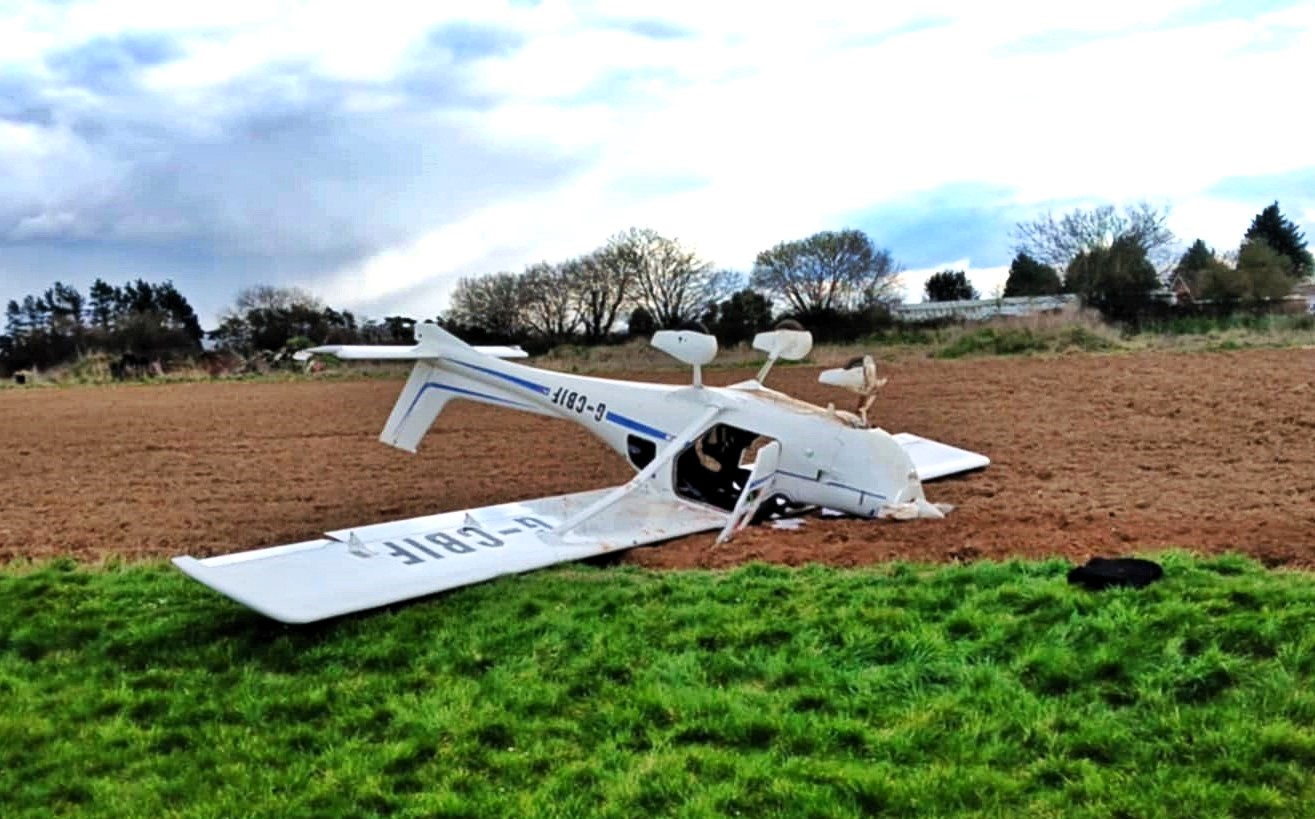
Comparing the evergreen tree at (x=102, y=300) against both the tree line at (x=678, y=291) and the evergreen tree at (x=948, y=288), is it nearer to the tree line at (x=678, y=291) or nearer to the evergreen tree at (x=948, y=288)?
the tree line at (x=678, y=291)

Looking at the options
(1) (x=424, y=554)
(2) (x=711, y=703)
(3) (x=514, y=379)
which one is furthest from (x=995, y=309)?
(2) (x=711, y=703)

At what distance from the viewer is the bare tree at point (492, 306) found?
68.9m

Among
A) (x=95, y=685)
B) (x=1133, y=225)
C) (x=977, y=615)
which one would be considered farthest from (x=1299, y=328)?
(x=95, y=685)

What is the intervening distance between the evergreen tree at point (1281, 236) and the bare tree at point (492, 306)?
56.0 m

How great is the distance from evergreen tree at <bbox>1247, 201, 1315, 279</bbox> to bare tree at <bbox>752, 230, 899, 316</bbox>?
32.4 m

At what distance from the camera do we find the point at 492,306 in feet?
230

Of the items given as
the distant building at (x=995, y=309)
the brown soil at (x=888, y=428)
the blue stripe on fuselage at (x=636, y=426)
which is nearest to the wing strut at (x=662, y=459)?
the blue stripe on fuselage at (x=636, y=426)

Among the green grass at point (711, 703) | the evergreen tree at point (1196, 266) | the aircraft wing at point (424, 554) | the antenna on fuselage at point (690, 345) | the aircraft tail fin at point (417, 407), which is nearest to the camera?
the green grass at point (711, 703)

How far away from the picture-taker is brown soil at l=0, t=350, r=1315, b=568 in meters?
8.52

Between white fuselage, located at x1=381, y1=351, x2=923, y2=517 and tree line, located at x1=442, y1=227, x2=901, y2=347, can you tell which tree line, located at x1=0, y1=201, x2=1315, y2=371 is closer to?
tree line, located at x1=442, y1=227, x2=901, y2=347

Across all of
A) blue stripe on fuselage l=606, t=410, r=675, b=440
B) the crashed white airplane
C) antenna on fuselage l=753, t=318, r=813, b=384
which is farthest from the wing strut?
antenna on fuselage l=753, t=318, r=813, b=384

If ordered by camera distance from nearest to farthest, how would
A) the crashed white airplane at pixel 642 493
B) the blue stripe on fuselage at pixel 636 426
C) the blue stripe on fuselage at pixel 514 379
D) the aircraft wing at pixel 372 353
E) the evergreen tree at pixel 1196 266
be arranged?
1. the crashed white airplane at pixel 642 493
2. the blue stripe on fuselage at pixel 636 426
3. the aircraft wing at pixel 372 353
4. the blue stripe on fuselage at pixel 514 379
5. the evergreen tree at pixel 1196 266

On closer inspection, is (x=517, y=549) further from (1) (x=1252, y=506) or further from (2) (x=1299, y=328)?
(2) (x=1299, y=328)

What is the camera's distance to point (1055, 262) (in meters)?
65.2
